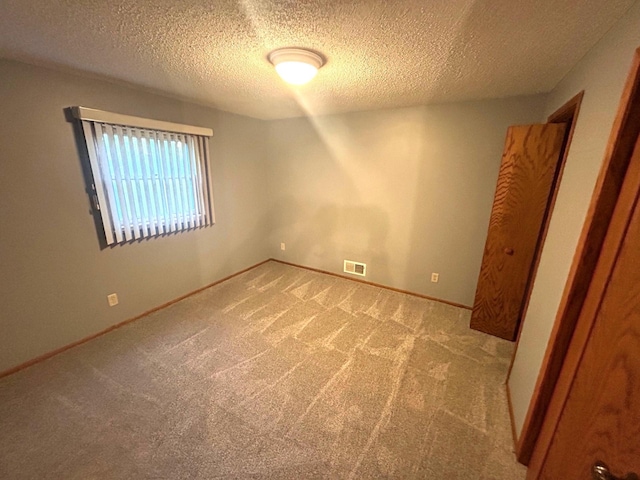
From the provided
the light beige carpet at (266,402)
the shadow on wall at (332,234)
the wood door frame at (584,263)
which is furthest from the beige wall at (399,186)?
the wood door frame at (584,263)

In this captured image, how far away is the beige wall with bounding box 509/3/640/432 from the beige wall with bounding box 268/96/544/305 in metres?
0.91

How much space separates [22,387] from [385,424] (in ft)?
8.12

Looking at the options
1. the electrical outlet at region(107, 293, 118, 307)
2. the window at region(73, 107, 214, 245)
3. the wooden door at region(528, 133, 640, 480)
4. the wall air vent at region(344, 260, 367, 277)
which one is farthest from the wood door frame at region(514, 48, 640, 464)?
the electrical outlet at region(107, 293, 118, 307)

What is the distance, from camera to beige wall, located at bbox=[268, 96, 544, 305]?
2527 millimetres

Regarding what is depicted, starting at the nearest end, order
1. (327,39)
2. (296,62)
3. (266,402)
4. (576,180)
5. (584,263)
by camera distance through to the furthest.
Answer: (584,263) < (576,180) < (327,39) < (296,62) < (266,402)

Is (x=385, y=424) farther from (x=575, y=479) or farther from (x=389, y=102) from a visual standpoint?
(x=389, y=102)

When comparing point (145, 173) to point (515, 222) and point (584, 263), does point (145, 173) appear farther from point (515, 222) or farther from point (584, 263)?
point (515, 222)

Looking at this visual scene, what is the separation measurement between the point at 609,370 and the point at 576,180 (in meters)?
0.96

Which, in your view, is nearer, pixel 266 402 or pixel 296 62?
pixel 296 62

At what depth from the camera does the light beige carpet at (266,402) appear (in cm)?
132

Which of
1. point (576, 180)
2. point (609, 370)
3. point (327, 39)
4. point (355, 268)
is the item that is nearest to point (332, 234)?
point (355, 268)

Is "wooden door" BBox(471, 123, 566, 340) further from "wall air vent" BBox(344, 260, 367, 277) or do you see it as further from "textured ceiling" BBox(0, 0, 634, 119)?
"wall air vent" BBox(344, 260, 367, 277)

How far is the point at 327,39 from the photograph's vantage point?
1.34m

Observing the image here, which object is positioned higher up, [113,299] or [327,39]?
[327,39]
